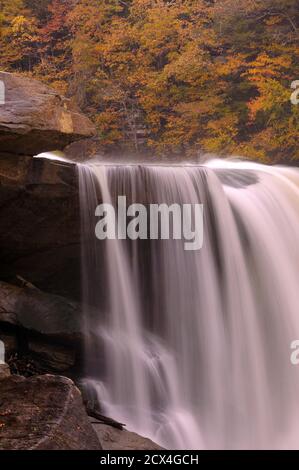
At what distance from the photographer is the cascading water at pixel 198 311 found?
620cm

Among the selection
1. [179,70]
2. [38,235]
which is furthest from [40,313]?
[179,70]

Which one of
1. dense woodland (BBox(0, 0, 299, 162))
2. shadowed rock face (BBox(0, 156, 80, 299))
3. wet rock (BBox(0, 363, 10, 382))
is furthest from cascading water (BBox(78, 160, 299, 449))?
dense woodland (BBox(0, 0, 299, 162))

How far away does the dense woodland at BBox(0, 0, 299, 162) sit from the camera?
1573cm

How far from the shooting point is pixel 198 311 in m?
7.04

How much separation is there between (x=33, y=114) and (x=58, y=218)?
1.56 meters

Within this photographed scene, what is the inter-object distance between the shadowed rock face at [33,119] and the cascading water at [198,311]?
64cm

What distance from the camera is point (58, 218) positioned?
6.89m

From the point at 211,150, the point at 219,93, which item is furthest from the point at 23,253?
the point at 219,93

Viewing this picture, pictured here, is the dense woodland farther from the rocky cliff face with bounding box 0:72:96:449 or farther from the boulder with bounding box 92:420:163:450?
the boulder with bounding box 92:420:163:450

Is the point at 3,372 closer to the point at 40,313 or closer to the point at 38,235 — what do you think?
the point at 40,313

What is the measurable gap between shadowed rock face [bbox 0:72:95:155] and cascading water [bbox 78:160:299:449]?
639mm

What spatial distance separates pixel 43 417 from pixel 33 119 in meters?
3.75

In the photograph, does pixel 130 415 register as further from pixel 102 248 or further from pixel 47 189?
pixel 47 189

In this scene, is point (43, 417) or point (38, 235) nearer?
point (43, 417)
